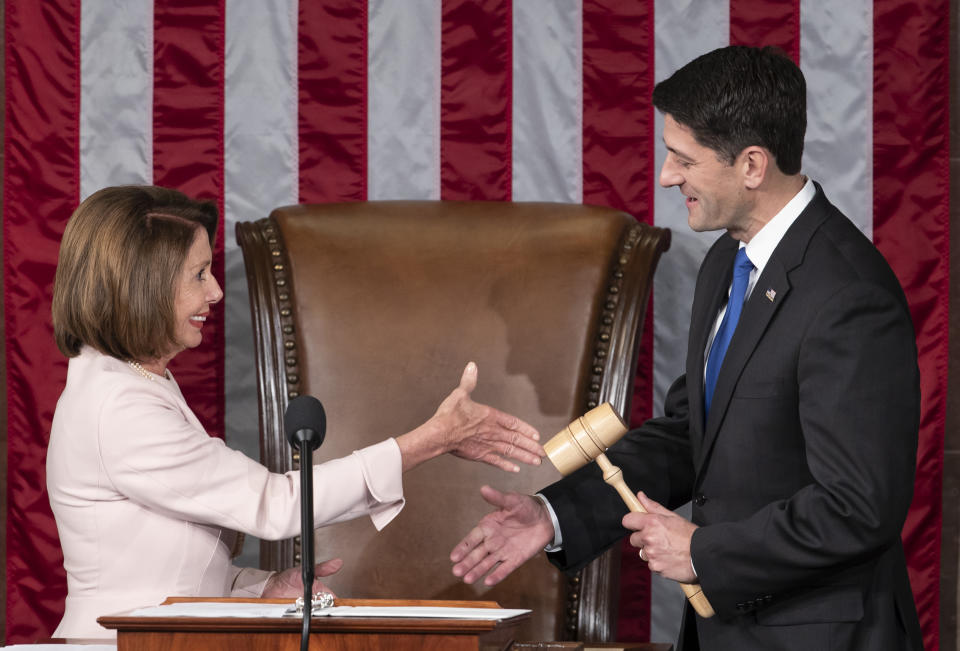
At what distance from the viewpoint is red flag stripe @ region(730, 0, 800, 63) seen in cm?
314

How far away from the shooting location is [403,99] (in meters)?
3.22

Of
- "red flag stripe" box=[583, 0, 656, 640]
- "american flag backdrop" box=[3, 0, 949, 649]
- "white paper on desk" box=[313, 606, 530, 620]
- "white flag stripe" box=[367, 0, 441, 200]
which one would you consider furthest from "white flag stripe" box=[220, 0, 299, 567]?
"white paper on desk" box=[313, 606, 530, 620]

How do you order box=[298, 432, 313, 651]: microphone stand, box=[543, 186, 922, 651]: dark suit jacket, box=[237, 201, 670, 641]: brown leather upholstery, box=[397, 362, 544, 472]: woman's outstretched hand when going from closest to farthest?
box=[298, 432, 313, 651]: microphone stand, box=[543, 186, 922, 651]: dark suit jacket, box=[397, 362, 544, 472]: woman's outstretched hand, box=[237, 201, 670, 641]: brown leather upholstery

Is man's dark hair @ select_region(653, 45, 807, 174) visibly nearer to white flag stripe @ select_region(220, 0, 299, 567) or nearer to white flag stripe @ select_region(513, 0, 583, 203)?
white flag stripe @ select_region(513, 0, 583, 203)

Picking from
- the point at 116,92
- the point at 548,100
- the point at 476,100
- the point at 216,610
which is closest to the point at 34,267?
the point at 116,92

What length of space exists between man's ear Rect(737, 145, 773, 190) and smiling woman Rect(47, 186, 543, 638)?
2.05 ft

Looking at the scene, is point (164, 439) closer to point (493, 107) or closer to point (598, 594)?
point (598, 594)

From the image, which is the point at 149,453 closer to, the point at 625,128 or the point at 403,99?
the point at 403,99

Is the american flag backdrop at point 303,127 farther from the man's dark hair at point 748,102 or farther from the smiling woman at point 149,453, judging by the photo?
the man's dark hair at point 748,102

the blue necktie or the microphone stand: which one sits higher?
the blue necktie

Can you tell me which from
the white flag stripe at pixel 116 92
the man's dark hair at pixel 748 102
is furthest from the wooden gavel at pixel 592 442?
the white flag stripe at pixel 116 92

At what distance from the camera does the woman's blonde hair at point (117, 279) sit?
229 cm

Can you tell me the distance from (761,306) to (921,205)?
133 centimetres

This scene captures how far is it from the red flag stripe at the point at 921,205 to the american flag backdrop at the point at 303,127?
0.20 metres
